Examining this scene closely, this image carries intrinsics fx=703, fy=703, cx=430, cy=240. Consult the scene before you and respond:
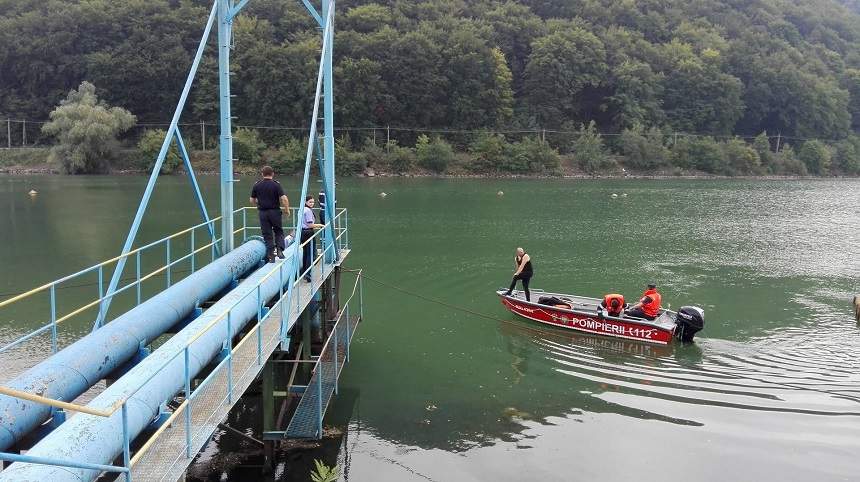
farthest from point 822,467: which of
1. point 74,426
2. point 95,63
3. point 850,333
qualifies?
point 95,63

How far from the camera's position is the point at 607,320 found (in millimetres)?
17828

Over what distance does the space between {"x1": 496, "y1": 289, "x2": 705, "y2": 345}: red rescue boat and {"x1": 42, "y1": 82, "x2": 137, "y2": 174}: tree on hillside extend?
246 ft

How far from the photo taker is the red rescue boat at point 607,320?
57.4 ft

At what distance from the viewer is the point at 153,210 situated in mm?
46656

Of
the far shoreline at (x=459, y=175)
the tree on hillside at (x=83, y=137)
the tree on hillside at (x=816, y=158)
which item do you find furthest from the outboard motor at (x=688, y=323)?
the tree on hillside at (x=816, y=158)

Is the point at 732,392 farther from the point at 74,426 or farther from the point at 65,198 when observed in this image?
the point at 65,198

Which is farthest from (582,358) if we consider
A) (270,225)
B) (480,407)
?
(270,225)

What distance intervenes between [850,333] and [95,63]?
354ft

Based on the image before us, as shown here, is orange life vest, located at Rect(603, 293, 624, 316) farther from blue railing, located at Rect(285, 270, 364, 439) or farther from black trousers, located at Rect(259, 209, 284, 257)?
black trousers, located at Rect(259, 209, 284, 257)

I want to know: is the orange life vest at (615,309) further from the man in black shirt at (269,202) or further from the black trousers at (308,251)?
the man in black shirt at (269,202)

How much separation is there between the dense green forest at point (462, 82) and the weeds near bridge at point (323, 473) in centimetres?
8030

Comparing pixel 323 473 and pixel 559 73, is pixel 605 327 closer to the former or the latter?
pixel 323 473

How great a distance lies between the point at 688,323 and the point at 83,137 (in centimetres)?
7972

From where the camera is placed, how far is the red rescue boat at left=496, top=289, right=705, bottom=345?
1750 centimetres
